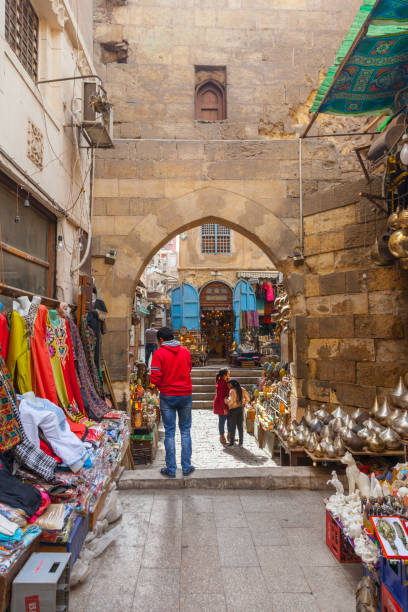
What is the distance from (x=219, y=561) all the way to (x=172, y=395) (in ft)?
5.44

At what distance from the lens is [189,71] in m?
6.32

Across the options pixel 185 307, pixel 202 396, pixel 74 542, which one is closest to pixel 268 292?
pixel 185 307

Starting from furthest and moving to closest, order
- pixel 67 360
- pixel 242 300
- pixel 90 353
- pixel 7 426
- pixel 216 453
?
pixel 242 300
pixel 216 453
pixel 90 353
pixel 67 360
pixel 7 426

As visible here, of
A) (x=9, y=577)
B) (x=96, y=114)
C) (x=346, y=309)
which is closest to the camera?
(x=9, y=577)

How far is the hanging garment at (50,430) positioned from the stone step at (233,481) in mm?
1444

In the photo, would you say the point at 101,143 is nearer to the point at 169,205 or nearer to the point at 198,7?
the point at 169,205

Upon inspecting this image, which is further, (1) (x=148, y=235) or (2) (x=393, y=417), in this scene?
(1) (x=148, y=235)

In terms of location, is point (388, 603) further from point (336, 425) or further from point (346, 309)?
point (346, 309)

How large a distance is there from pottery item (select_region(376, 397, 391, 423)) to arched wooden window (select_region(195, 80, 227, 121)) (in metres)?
4.66

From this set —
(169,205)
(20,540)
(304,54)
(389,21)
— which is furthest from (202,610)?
(304,54)

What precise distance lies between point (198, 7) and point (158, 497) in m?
6.63

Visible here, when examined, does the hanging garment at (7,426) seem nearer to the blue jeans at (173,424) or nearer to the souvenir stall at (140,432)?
the blue jeans at (173,424)

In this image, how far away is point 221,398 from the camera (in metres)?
7.64

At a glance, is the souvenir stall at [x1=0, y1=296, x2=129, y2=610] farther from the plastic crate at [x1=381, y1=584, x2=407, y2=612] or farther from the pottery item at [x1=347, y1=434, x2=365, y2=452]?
the pottery item at [x1=347, y1=434, x2=365, y2=452]
